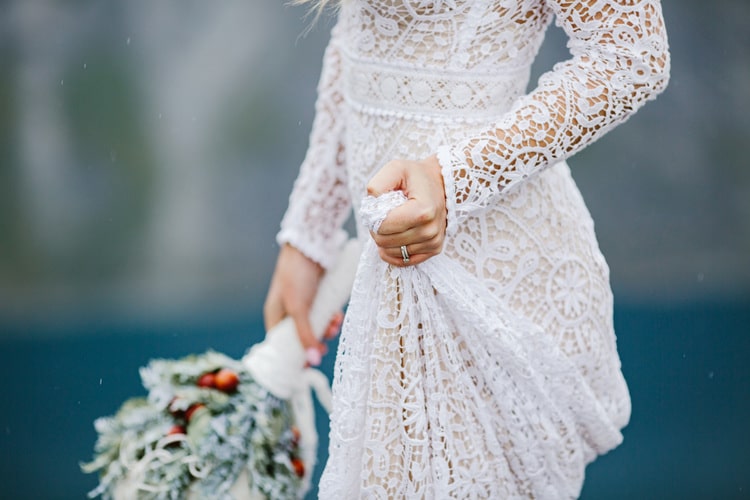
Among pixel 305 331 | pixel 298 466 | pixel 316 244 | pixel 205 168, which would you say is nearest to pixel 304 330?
pixel 305 331

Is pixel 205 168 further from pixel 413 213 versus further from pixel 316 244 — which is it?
pixel 413 213

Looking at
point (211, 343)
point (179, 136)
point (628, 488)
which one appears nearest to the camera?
point (628, 488)

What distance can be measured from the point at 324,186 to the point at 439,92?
363 mm

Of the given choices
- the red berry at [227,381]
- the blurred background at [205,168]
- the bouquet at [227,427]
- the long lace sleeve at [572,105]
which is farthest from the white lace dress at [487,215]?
the blurred background at [205,168]

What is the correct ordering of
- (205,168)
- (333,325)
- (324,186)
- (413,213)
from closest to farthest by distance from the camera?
(413,213) → (324,186) → (333,325) → (205,168)

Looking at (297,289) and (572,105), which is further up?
(297,289)

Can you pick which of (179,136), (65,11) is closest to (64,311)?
(179,136)

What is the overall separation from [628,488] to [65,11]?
9.60ft

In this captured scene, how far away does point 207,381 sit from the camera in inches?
63.1

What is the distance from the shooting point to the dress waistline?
1.11 m

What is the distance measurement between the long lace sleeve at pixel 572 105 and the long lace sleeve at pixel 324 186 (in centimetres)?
40

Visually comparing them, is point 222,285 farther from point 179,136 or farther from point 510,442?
point 510,442

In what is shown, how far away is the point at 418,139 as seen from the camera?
1.13m

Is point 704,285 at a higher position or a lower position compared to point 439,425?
higher
